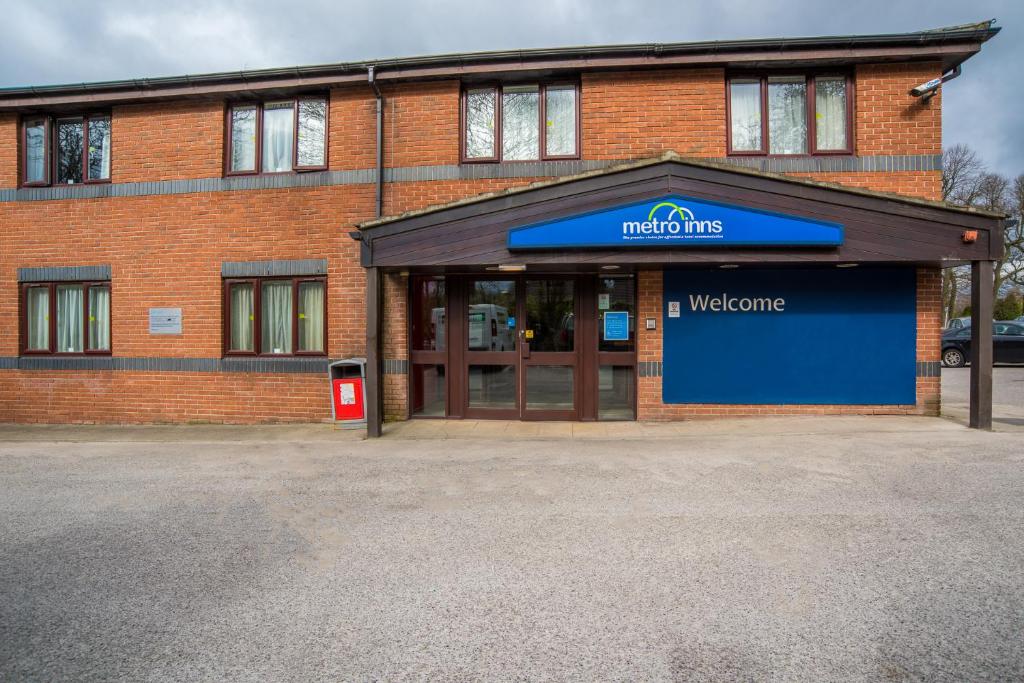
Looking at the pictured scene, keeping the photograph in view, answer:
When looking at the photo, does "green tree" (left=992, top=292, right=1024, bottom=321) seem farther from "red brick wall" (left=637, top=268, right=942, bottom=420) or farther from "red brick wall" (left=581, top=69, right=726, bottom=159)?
"red brick wall" (left=581, top=69, right=726, bottom=159)

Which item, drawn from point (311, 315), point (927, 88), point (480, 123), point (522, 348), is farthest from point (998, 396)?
point (311, 315)

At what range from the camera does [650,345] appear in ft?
32.0

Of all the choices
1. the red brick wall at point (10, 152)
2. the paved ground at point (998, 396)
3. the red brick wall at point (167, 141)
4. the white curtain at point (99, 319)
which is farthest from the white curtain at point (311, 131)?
the paved ground at point (998, 396)

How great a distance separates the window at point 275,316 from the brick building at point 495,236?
5cm

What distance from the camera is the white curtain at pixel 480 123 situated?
1025cm

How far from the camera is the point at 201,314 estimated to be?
35.2ft

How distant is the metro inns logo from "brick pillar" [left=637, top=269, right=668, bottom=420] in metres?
1.35

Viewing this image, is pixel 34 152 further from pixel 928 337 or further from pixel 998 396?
pixel 998 396

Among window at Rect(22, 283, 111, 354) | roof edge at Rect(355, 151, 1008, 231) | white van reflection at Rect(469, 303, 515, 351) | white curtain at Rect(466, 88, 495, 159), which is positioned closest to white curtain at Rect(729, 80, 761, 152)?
roof edge at Rect(355, 151, 1008, 231)

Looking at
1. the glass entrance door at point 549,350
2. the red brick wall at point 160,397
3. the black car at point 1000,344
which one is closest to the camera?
the glass entrance door at point 549,350

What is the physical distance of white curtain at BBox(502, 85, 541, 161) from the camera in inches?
401

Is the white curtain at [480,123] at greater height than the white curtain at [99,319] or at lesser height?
greater

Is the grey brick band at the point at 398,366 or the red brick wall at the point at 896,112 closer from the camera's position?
the red brick wall at the point at 896,112

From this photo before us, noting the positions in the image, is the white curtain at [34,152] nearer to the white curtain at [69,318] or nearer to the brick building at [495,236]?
the brick building at [495,236]
